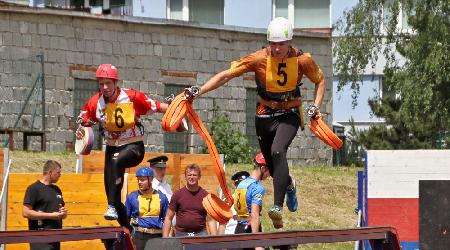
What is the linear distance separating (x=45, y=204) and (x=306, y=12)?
2592cm

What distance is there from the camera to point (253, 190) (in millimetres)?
16578

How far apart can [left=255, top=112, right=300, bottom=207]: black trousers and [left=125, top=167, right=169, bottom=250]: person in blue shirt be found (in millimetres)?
3939

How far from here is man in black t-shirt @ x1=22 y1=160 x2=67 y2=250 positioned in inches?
683

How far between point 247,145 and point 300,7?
1085cm

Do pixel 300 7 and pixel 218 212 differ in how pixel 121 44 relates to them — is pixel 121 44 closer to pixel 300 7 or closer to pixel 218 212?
pixel 300 7

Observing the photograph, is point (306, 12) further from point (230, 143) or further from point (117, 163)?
point (117, 163)

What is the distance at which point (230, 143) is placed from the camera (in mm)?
32500

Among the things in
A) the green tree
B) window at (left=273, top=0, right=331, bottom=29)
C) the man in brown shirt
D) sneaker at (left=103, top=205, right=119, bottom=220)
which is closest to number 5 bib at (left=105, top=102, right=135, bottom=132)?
sneaker at (left=103, top=205, right=119, bottom=220)

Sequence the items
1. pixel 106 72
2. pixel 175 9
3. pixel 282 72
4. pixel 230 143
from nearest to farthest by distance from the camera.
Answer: pixel 282 72 → pixel 106 72 → pixel 230 143 → pixel 175 9

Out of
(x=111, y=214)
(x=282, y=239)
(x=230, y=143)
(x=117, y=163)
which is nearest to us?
(x=282, y=239)

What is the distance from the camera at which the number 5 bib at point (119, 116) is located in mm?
14211

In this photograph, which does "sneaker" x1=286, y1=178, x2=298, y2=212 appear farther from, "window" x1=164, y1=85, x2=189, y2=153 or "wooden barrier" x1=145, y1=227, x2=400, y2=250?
"window" x1=164, y1=85, x2=189, y2=153

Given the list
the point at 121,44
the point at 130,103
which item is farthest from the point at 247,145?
the point at 130,103

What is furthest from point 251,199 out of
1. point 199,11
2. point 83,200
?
point 199,11
